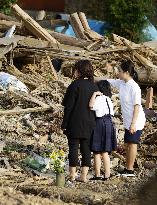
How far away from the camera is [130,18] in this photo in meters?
24.2

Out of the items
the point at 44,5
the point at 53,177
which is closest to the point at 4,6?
the point at 44,5

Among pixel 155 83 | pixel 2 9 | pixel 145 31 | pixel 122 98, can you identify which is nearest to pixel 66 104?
pixel 122 98

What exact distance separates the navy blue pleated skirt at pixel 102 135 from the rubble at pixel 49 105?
464 millimetres

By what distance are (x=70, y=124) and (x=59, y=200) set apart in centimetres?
187

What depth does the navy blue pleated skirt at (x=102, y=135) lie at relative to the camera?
8.34 metres

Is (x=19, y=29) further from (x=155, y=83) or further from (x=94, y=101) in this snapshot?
(x=94, y=101)

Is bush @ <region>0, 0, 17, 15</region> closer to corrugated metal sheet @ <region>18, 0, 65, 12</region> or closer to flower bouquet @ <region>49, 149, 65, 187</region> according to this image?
corrugated metal sheet @ <region>18, 0, 65, 12</region>

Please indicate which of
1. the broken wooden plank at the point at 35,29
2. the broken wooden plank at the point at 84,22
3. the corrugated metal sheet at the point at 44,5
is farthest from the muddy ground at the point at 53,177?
the corrugated metal sheet at the point at 44,5

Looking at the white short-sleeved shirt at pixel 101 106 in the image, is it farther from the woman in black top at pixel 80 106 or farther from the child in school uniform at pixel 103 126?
the woman in black top at pixel 80 106

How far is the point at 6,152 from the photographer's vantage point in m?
10.0

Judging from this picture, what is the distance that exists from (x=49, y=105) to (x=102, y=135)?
3736 millimetres

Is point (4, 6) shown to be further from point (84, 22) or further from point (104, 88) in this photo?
point (104, 88)

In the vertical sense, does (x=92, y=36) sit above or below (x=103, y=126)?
above

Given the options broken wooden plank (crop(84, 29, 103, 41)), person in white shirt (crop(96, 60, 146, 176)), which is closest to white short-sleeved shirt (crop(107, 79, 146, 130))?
person in white shirt (crop(96, 60, 146, 176))
